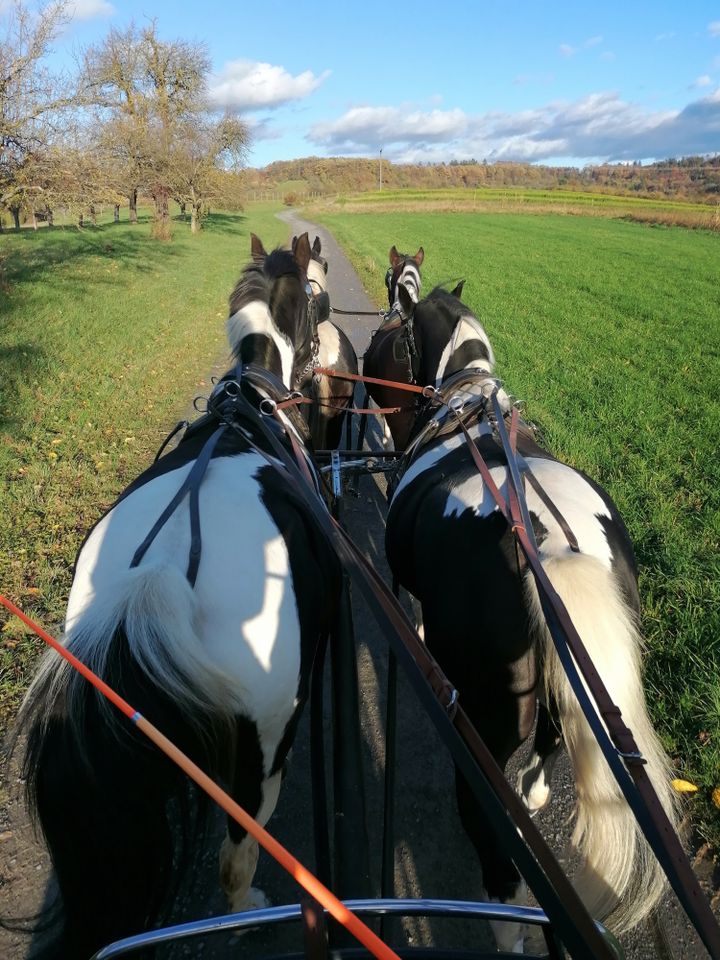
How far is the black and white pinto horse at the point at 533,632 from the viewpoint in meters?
1.62

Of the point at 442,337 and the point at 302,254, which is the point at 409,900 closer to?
the point at 442,337

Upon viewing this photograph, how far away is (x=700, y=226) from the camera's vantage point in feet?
121

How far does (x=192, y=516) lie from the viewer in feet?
5.82

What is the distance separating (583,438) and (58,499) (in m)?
5.24

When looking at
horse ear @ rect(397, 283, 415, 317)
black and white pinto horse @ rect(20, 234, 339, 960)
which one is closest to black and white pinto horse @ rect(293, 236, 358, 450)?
horse ear @ rect(397, 283, 415, 317)

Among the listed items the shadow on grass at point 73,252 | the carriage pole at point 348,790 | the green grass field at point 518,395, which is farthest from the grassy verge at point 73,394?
the carriage pole at point 348,790

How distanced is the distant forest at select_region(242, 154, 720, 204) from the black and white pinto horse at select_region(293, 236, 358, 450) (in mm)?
78344

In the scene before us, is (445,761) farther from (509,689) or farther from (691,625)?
(691,625)

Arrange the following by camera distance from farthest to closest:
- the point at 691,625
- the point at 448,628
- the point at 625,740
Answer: the point at 691,625, the point at 448,628, the point at 625,740

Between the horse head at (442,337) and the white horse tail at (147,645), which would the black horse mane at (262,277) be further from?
the white horse tail at (147,645)

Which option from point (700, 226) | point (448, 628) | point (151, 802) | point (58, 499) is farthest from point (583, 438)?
point (700, 226)

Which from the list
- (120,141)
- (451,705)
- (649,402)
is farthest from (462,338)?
(120,141)

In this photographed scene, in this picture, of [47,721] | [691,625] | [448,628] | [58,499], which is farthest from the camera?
[58,499]

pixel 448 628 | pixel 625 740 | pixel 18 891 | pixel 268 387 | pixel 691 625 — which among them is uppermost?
pixel 268 387
